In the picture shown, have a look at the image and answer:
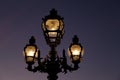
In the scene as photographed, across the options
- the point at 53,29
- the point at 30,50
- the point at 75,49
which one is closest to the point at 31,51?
the point at 30,50

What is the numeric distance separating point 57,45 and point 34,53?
70 centimetres

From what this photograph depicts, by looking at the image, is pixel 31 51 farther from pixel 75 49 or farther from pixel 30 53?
pixel 75 49

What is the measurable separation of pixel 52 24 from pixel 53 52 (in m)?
0.85

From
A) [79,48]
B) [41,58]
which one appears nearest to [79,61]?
[79,48]

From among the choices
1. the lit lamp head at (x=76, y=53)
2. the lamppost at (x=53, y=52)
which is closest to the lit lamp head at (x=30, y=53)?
the lamppost at (x=53, y=52)

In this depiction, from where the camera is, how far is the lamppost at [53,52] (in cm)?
1135

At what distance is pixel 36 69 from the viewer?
11.6 metres

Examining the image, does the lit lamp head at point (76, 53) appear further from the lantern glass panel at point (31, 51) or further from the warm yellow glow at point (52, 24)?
the lantern glass panel at point (31, 51)

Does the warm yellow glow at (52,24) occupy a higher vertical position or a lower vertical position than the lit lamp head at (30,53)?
higher

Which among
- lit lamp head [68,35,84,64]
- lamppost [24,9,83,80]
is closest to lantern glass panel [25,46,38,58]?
lamppost [24,9,83,80]

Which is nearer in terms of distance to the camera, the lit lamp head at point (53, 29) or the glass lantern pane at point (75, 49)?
the lit lamp head at point (53, 29)

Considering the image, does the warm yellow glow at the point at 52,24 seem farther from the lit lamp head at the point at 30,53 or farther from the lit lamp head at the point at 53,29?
the lit lamp head at the point at 30,53

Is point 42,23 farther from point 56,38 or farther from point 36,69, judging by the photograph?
point 36,69

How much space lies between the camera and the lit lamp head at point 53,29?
11359 millimetres
